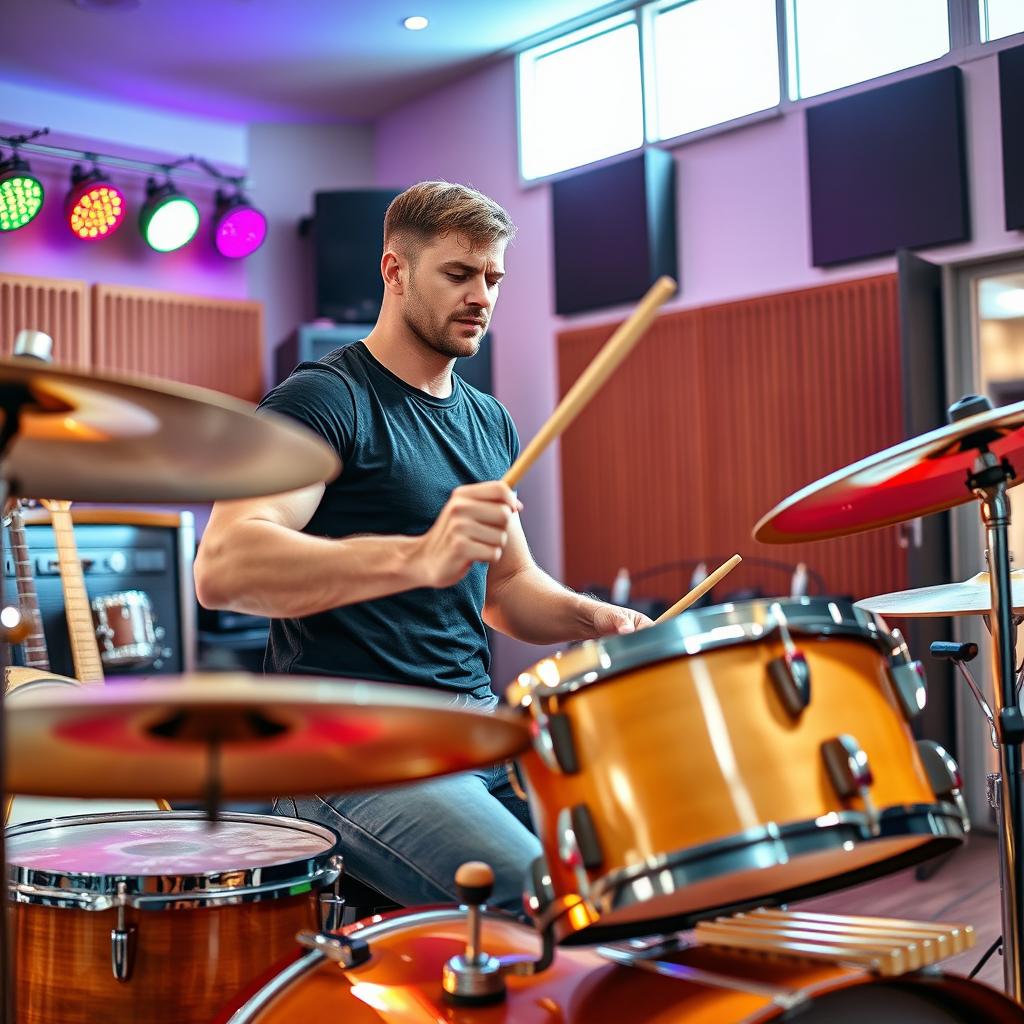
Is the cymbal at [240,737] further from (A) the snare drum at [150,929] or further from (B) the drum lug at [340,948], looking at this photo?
(A) the snare drum at [150,929]

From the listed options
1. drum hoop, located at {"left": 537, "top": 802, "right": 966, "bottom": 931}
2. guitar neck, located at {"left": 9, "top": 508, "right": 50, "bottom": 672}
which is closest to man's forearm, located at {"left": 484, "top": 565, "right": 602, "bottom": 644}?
drum hoop, located at {"left": 537, "top": 802, "right": 966, "bottom": 931}

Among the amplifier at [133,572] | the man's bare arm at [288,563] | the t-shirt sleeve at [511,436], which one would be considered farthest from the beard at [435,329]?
the amplifier at [133,572]

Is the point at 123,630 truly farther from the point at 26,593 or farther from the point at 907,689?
the point at 907,689

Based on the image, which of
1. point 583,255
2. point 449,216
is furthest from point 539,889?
point 583,255

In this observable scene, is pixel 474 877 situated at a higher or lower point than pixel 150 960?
higher

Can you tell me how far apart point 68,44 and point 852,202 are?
3.30 meters

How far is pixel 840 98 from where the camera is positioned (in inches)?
172

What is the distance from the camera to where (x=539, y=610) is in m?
A: 2.03

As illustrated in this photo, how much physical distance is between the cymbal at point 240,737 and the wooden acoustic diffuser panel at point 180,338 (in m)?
4.91

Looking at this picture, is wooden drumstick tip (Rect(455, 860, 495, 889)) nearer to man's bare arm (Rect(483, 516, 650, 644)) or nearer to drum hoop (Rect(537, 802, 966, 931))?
drum hoop (Rect(537, 802, 966, 931))

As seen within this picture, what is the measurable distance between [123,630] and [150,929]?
252 cm

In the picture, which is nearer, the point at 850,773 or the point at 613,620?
the point at 850,773

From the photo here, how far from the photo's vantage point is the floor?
3002 mm

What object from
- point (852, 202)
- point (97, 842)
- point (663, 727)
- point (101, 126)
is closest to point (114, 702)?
point (663, 727)
